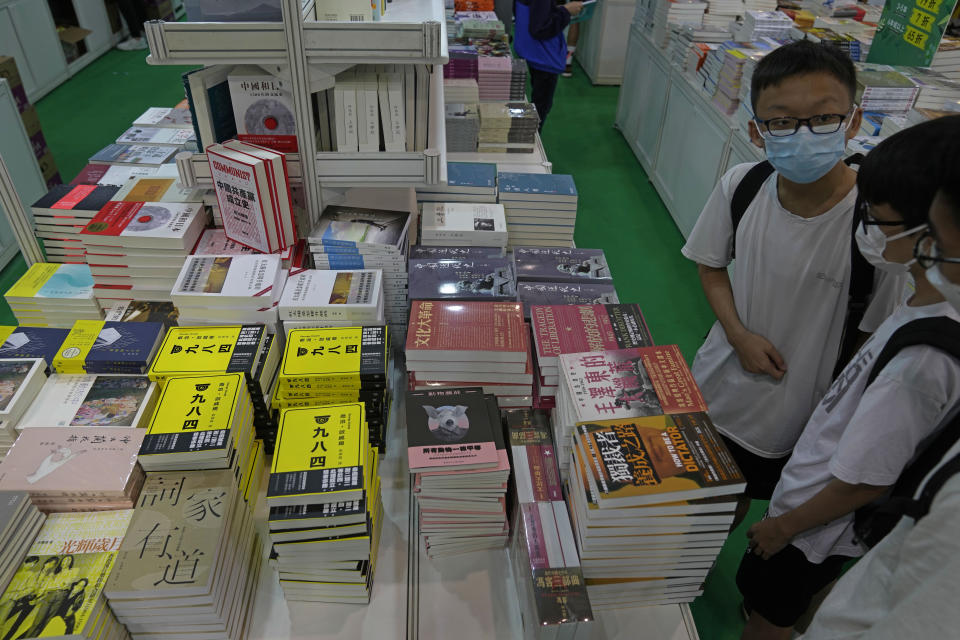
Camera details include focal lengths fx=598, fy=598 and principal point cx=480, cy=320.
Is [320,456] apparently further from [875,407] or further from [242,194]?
[875,407]

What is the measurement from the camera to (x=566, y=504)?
1.52 meters

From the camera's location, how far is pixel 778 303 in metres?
1.72

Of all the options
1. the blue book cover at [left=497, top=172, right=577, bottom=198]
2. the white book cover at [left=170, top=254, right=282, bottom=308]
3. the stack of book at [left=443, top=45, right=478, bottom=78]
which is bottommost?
the white book cover at [left=170, top=254, right=282, bottom=308]

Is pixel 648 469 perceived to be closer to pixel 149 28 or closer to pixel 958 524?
pixel 958 524

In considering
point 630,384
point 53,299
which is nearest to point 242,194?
point 53,299

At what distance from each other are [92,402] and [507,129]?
2.51 metres

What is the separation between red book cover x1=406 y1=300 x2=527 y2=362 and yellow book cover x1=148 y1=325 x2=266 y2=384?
0.47 meters

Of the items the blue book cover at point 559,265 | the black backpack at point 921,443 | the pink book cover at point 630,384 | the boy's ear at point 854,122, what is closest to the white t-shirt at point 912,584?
the black backpack at point 921,443

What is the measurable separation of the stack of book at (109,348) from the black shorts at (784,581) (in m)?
1.84

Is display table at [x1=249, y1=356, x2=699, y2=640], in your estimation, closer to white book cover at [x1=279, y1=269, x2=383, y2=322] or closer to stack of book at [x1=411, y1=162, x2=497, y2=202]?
white book cover at [x1=279, y1=269, x2=383, y2=322]

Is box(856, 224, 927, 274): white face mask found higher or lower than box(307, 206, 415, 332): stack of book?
higher

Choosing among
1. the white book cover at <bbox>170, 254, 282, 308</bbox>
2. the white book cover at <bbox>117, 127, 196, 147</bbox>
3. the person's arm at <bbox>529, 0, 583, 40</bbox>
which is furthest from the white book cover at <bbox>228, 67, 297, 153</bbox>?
the person's arm at <bbox>529, 0, 583, 40</bbox>

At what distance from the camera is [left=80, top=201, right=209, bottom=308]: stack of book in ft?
6.47

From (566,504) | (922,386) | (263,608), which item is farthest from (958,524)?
(263,608)
